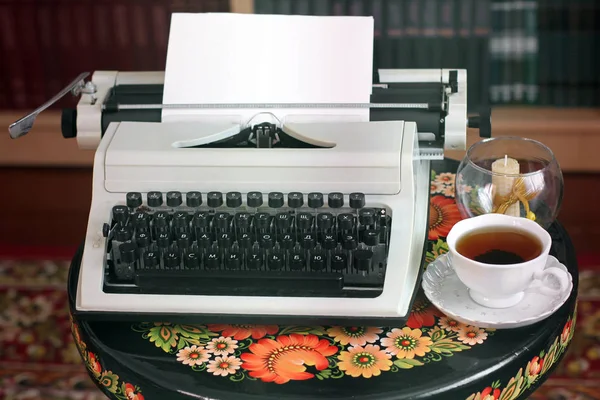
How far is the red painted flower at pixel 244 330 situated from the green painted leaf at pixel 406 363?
0.56 feet

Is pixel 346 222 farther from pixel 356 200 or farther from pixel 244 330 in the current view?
pixel 244 330

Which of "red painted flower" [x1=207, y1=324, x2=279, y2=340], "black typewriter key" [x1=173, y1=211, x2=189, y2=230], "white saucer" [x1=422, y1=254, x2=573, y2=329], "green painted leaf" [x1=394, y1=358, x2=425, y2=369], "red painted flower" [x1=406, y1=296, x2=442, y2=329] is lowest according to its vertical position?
"green painted leaf" [x1=394, y1=358, x2=425, y2=369]

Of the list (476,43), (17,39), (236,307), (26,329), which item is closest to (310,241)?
(236,307)

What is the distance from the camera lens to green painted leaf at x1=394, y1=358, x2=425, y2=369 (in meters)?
1.03

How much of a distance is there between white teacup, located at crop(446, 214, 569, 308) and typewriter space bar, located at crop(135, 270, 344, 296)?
161mm

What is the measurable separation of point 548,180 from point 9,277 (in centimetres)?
169

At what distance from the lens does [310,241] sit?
1.12 m

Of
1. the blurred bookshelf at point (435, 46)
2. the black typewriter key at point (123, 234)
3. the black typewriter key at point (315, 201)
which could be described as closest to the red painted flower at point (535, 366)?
the black typewriter key at point (315, 201)

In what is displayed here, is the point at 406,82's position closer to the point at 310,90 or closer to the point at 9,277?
the point at 310,90

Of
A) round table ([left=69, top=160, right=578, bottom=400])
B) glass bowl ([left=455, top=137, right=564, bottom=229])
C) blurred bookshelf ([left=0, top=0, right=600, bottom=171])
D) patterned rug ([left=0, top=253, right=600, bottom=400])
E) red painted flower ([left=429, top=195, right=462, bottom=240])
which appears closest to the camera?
round table ([left=69, top=160, right=578, bottom=400])

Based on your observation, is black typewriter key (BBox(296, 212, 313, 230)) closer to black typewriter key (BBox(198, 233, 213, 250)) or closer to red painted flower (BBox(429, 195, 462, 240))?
black typewriter key (BBox(198, 233, 213, 250))

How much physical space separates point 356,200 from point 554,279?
0.28m

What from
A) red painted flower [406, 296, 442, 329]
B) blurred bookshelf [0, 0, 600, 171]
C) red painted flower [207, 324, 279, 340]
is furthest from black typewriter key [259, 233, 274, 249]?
blurred bookshelf [0, 0, 600, 171]

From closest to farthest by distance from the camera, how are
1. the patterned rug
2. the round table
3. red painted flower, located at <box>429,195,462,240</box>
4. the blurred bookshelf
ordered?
the round table → red painted flower, located at <box>429,195,462,240</box> → the patterned rug → the blurred bookshelf
